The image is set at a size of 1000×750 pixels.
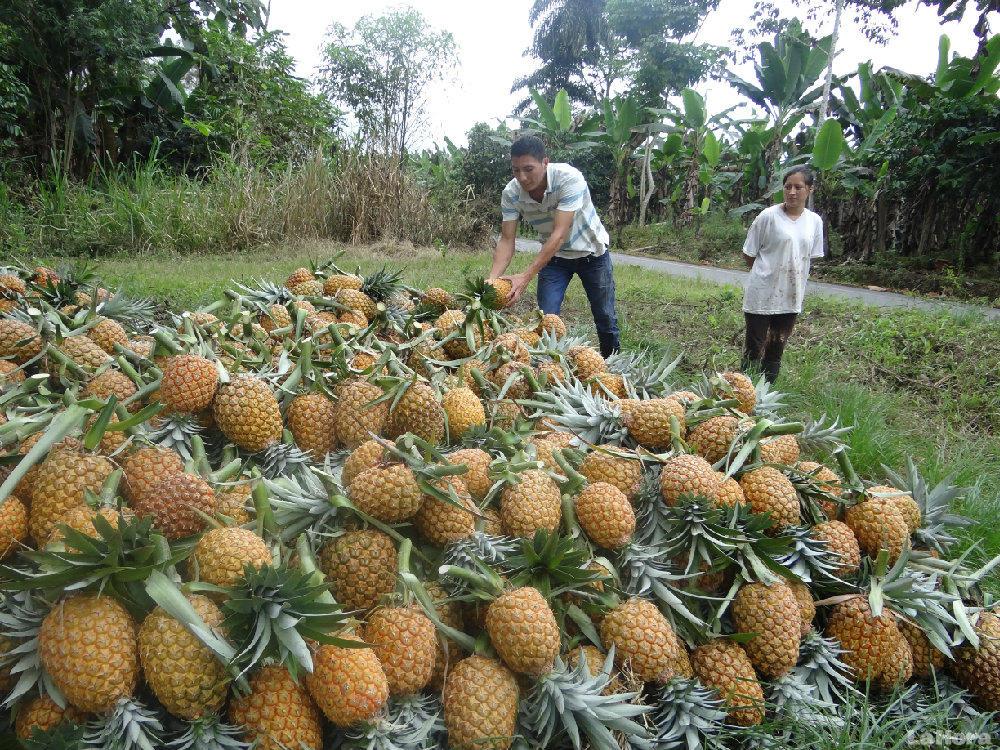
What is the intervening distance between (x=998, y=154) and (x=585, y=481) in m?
12.5

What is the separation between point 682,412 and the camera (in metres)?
1.93

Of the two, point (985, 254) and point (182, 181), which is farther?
point (985, 254)

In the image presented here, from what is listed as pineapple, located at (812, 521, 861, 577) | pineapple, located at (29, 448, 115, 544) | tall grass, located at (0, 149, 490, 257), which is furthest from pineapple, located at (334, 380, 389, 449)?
tall grass, located at (0, 149, 490, 257)

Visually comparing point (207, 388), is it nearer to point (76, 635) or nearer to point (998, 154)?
point (76, 635)

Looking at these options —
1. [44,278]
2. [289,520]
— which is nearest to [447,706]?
[289,520]

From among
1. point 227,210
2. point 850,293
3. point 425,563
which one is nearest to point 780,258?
point 425,563

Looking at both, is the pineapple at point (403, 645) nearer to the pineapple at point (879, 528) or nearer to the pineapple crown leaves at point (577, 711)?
the pineapple crown leaves at point (577, 711)

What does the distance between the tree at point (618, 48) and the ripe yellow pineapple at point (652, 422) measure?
22.8m

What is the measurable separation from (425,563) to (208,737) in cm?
52

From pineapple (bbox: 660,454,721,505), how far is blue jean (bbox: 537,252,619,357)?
132 inches

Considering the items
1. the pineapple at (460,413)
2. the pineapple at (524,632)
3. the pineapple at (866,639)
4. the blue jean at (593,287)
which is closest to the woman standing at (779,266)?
the blue jean at (593,287)

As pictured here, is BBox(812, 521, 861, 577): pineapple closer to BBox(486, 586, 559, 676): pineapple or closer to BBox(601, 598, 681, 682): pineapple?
BBox(601, 598, 681, 682): pineapple

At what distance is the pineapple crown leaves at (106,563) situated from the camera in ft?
3.36

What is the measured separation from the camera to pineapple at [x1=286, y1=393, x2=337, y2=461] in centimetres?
173
